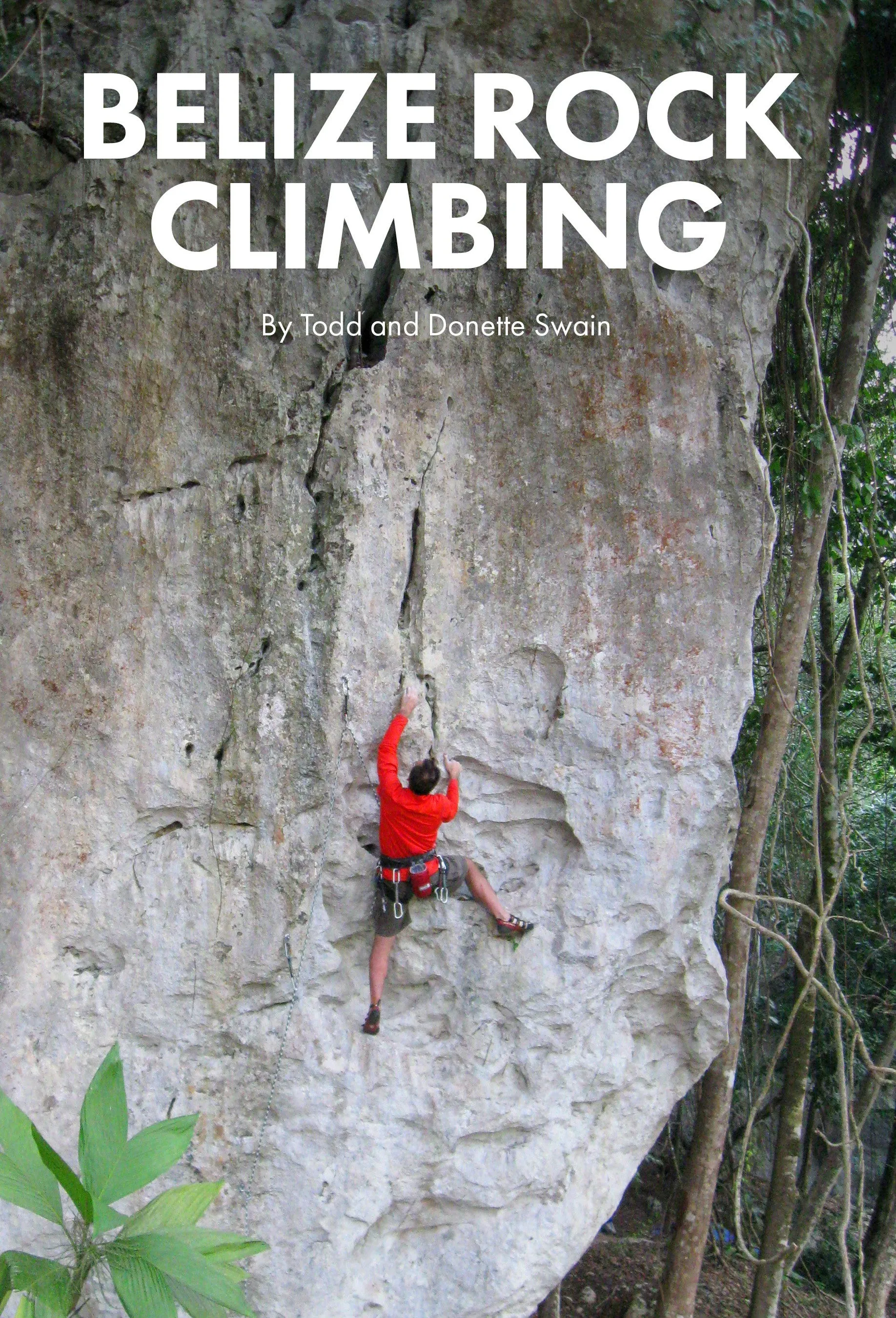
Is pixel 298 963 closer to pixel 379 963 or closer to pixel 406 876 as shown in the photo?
pixel 379 963

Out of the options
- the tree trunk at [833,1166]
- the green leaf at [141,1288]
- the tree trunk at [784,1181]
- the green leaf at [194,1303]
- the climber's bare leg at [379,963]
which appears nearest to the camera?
the green leaf at [141,1288]

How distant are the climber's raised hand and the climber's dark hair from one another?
0.20 meters

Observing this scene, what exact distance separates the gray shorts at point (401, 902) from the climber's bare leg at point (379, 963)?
0.08 ft

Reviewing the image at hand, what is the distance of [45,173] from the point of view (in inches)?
141

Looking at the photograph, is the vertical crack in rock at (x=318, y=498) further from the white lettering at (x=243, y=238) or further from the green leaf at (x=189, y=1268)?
the green leaf at (x=189, y=1268)

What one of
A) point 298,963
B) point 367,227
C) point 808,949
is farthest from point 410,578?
point 808,949

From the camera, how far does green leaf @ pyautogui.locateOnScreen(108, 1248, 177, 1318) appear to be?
234 cm

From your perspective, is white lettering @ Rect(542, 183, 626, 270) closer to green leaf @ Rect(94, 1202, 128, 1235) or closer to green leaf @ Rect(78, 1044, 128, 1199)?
green leaf @ Rect(78, 1044, 128, 1199)

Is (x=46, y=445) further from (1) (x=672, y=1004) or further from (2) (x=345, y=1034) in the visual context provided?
(1) (x=672, y=1004)

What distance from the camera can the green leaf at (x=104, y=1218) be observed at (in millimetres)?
2432

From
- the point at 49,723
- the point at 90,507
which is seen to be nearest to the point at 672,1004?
the point at 49,723

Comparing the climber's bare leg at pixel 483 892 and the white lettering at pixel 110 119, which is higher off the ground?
the white lettering at pixel 110 119

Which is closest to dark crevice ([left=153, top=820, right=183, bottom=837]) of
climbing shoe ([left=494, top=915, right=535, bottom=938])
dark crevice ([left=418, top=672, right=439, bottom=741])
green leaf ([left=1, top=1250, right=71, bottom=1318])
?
dark crevice ([left=418, top=672, right=439, bottom=741])

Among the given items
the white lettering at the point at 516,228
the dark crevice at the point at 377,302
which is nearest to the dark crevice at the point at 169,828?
the dark crevice at the point at 377,302
